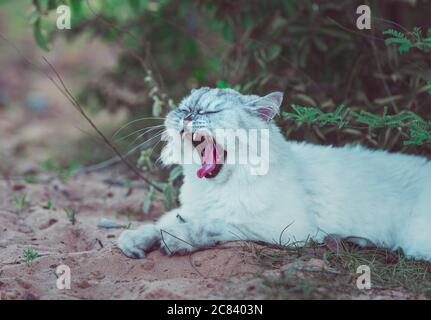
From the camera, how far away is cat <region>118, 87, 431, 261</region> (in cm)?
322

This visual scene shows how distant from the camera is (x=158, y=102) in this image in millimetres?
4242

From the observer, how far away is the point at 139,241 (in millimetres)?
3227

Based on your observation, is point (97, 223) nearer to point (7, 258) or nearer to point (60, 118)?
point (7, 258)

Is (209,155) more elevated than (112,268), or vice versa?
(209,155)

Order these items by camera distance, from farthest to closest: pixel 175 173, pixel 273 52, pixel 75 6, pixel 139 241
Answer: pixel 273 52 < pixel 75 6 < pixel 175 173 < pixel 139 241

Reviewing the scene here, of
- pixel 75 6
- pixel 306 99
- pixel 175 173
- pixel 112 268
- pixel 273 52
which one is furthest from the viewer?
pixel 273 52

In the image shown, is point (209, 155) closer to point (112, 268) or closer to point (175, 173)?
point (112, 268)

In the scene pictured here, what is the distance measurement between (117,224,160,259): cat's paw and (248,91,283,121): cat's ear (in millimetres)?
838

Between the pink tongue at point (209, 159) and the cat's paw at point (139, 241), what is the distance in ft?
1.38

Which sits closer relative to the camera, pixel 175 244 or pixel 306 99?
pixel 175 244

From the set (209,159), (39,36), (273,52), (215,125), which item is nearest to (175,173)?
(209,159)

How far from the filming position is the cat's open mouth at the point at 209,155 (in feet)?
10.5

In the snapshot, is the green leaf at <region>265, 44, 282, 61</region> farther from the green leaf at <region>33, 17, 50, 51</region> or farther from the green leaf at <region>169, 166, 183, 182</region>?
the green leaf at <region>33, 17, 50, 51</region>

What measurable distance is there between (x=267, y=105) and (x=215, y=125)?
0.33 m
